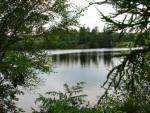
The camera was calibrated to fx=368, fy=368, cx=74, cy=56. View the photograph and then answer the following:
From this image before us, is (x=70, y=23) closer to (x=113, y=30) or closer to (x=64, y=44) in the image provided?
(x=113, y=30)

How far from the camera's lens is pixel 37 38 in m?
21.7

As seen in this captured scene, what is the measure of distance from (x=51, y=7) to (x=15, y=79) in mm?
4817

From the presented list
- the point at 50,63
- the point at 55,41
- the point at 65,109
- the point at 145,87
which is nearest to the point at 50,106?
the point at 65,109

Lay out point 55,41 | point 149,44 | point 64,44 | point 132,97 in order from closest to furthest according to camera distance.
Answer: point 149,44 < point 132,97 < point 55,41 < point 64,44

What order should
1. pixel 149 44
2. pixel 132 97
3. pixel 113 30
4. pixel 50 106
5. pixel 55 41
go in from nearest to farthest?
1. pixel 50 106
2. pixel 113 30
3. pixel 149 44
4. pixel 132 97
5. pixel 55 41

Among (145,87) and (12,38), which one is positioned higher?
(12,38)

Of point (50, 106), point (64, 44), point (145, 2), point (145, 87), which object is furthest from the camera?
point (64, 44)

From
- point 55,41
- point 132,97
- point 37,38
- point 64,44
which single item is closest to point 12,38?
point 37,38

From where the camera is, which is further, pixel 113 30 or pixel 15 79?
pixel 15 79

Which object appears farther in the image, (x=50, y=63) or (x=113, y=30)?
(x=50, y=63)

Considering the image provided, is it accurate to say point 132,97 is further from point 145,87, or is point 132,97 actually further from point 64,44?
point 64,44

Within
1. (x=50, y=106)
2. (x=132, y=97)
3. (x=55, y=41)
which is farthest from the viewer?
(x=55, y=41)

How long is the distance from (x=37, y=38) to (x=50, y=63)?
1789mm

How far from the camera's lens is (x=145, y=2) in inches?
262
